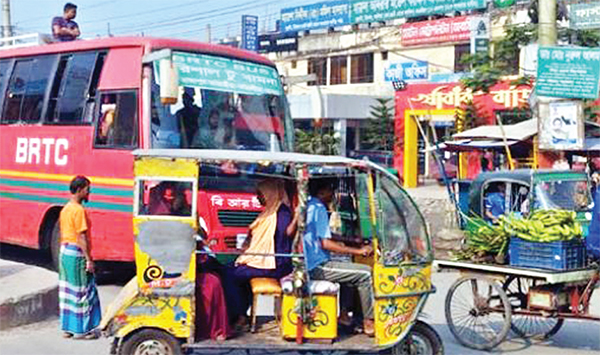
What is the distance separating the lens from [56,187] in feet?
34.9

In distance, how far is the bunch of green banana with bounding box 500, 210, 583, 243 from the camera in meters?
7.21

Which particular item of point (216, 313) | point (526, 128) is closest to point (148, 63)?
point (216, 313)

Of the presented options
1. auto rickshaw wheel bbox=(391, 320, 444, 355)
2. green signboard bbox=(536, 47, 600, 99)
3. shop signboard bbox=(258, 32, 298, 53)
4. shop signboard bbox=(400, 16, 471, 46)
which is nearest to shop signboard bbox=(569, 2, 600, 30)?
shop signboard bbox=(400, 16, 471, 46)

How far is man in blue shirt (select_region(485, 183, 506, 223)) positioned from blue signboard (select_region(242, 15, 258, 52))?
1500 inches

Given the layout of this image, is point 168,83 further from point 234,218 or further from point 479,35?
point 479,35

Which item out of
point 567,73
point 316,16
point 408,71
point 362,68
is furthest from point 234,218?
point 316,16

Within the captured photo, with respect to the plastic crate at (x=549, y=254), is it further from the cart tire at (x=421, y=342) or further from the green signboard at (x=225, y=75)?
the green signboard at (x=225, y=75)

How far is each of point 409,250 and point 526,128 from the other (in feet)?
45.7

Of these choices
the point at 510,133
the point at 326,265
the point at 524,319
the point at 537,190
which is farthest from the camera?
the point at 510,133

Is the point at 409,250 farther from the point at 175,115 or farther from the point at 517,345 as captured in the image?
the point at 175,115

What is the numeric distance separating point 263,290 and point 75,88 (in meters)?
5.58

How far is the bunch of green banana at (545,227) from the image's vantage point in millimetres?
7211

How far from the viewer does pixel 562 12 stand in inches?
1206

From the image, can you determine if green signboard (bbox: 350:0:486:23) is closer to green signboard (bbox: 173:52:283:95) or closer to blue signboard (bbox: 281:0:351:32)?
blue signboard (bbox: 281:0:351:32)
